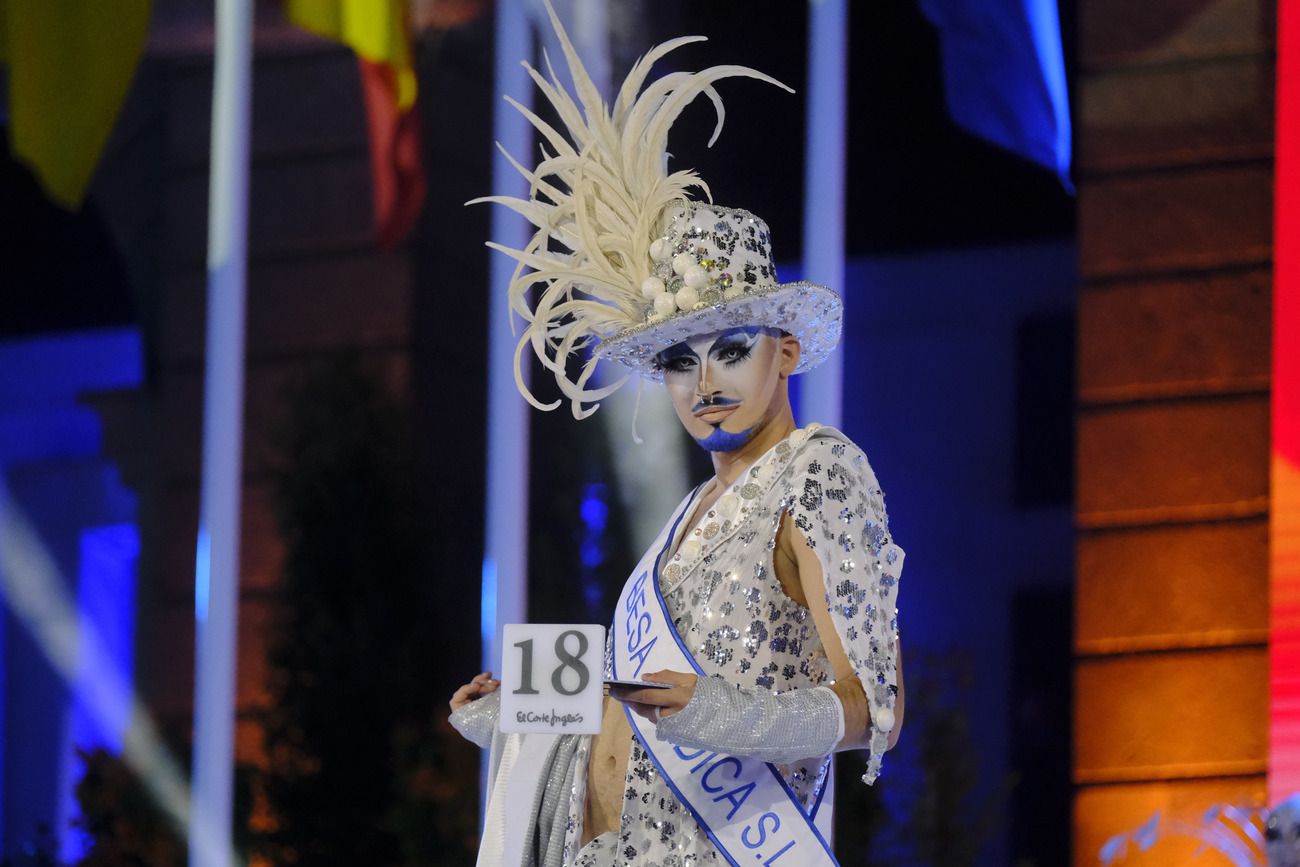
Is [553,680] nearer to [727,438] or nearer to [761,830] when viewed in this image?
[761,830]

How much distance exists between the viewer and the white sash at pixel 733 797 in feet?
6.41

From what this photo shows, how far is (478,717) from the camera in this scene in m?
2.17

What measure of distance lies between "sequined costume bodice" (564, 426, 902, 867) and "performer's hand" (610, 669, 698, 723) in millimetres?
246

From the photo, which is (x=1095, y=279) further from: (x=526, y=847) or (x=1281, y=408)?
(x=526, y=847)

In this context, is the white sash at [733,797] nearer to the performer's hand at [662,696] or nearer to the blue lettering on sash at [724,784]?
the blue lettering on sash at [724,784]

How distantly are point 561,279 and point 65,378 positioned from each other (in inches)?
142

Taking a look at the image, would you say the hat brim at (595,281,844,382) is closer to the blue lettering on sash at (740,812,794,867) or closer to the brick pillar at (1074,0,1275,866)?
the blue lettering on sash at (740,812,794,867)

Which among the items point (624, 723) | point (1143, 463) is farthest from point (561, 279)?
point (1143, 463)

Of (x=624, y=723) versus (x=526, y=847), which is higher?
(x=624, y=723)

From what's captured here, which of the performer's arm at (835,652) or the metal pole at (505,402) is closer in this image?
the performer's arm at (835,652)

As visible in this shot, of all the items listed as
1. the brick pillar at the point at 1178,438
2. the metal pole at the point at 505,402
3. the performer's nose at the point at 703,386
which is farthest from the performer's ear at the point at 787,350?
the metal pole at the point at 505,402

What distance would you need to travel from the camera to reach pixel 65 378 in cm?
542

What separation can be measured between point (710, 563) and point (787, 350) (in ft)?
0.97

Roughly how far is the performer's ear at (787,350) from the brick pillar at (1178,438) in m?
2.05
